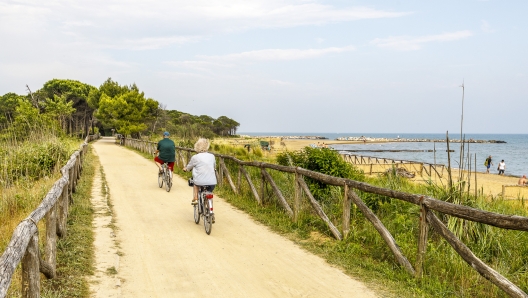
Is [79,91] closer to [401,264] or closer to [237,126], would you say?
[237,126]

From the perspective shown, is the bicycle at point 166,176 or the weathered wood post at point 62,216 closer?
the weathered wood post at point 62,216

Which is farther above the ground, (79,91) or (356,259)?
(79,91)

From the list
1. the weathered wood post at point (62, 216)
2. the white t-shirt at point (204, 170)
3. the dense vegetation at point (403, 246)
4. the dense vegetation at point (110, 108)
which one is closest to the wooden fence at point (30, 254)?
the weathered wood post at point (62, 216)

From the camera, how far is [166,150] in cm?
1419

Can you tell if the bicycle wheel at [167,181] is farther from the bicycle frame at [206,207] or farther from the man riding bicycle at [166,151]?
the bicycle frame at [206,207]

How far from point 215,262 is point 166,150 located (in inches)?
319

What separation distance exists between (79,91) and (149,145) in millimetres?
49045

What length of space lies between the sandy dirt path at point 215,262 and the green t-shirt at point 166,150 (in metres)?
3.63

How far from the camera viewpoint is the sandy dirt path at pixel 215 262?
5.52 metres

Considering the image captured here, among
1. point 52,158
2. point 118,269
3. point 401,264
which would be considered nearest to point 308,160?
point 401,264

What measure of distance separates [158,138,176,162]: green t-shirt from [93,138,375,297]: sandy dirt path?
363 cm

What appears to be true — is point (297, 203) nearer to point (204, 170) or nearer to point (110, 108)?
point (204, 170)

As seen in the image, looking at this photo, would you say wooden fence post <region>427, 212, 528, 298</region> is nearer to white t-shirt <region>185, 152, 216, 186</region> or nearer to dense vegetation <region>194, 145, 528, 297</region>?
dense vegetation <region>194, 145, 528, 297</region>

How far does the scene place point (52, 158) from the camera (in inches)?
643
